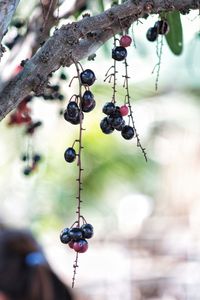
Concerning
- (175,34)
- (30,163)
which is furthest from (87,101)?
(30,163)

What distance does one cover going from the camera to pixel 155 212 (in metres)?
9.00

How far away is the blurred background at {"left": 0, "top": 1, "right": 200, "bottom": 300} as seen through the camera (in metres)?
5.99

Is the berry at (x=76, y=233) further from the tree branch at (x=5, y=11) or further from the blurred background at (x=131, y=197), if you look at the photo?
the blurred background at (x=131, y=197)

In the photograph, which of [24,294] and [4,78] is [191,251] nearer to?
[24,294]

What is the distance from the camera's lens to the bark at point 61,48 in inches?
41.8

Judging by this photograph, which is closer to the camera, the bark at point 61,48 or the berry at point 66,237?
the bark at point 61,48

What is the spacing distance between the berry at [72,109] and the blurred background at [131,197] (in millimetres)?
3328

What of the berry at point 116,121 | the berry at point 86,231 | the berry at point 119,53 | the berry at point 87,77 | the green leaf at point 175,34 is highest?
the green leaf at point 175,34

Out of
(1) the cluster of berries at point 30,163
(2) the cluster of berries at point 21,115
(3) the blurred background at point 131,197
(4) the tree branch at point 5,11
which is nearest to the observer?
(4) the tree branch at point 5,11

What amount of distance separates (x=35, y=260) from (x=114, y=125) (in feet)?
5.89

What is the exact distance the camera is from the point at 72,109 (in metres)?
1.10

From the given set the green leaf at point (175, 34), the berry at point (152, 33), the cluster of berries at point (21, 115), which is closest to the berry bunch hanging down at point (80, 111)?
the berry at point (152, 33)

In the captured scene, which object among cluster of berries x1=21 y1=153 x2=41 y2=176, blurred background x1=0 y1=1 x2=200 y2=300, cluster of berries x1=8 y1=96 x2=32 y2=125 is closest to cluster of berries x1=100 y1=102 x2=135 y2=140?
cluster of berries x1=8 y1=96 x2=32 y2=125

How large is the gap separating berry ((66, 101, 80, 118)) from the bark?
48mm
